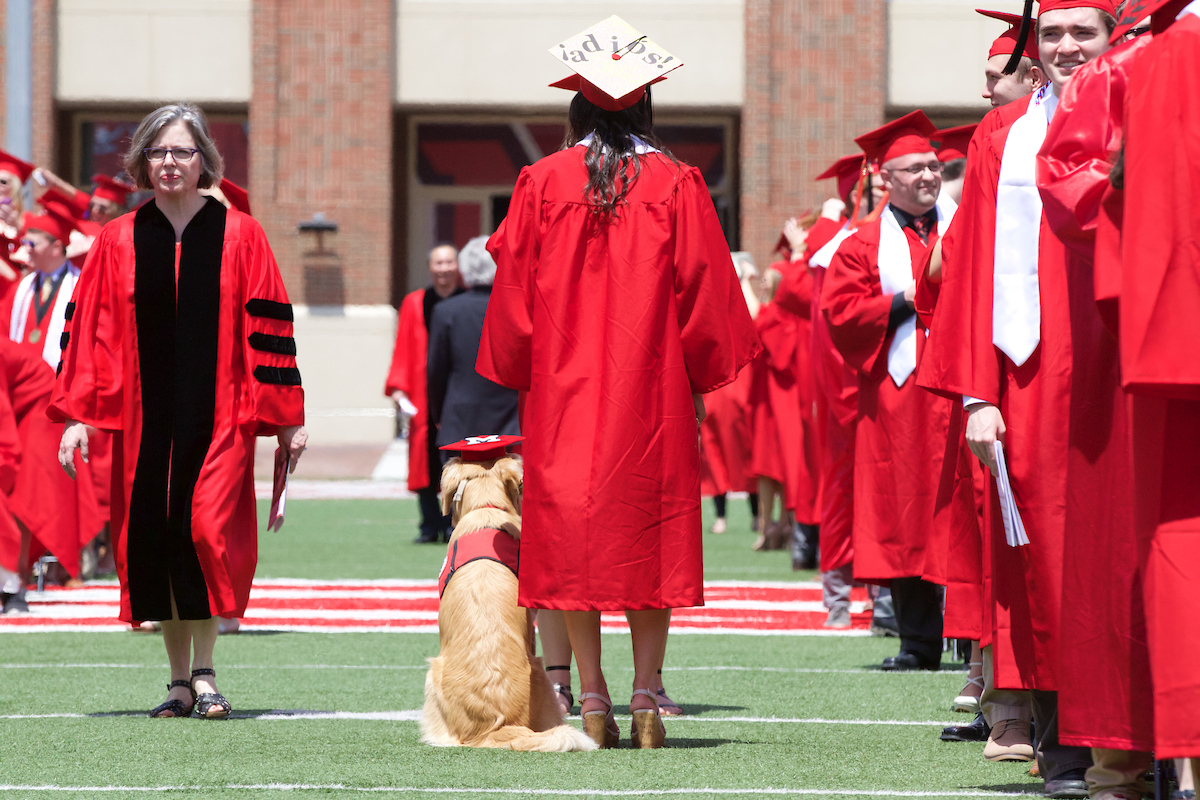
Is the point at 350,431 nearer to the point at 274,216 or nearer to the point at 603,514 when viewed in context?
the point at 274,216

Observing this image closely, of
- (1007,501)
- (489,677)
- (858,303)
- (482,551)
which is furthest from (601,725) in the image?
(858,303)

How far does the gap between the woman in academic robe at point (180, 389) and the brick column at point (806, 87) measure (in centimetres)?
1964

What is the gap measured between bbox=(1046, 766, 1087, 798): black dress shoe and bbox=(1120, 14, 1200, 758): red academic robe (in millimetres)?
1217

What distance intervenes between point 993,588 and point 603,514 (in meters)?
1.26

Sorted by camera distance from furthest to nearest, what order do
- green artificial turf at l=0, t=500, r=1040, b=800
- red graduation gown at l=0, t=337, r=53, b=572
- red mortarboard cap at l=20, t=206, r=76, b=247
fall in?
red mortarboard cap at l=20, t=206, r=76, b=247, red graduation gown at l=0, t=337, r=53, b=572, green artificial turf at l=0, t=500, r=1040, b=800

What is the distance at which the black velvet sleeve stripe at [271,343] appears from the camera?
6438 mm

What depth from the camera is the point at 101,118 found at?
2683 centimetres

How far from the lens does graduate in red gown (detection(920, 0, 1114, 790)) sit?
460 cm

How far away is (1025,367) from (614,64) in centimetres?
176

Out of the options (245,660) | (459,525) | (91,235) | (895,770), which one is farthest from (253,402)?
(91,235)

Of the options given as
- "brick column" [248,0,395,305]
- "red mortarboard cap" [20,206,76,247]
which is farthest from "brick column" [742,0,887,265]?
"red mortarboard cap" [20,206,76,247]

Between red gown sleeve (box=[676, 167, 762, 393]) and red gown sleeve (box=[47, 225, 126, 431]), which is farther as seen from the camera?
red gown sleeve (box=[47, 225, 126, 431])

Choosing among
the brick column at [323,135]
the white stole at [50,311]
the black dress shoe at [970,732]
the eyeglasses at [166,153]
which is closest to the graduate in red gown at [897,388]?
the black dress shoe at [970,732]

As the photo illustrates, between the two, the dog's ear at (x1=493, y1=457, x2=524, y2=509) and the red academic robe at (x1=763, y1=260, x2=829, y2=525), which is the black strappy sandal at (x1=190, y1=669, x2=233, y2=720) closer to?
the dog's ear at (x1=493, y1=457, x2=524, y2=509)
